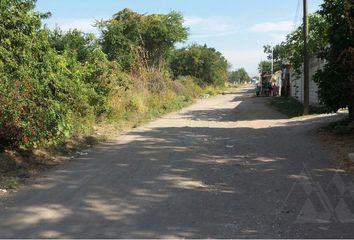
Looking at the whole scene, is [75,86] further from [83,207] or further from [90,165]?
[83,207]

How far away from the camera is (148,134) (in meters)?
15.3

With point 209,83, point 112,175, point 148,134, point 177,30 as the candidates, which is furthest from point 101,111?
point 209,83

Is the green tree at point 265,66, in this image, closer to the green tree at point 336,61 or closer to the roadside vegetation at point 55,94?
the roadside vegetation at point 55,94

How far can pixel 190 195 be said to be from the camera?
723cm

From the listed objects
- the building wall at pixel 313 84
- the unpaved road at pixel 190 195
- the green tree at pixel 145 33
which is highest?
the green tree at pixel 145 33

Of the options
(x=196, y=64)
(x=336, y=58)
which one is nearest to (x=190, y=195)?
(x=336, y=58)

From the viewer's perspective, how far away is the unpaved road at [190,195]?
5.64m

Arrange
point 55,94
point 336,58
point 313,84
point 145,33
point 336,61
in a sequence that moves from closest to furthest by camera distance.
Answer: point 55,94, point 336,61, point 336,58, point 313,84, point 145,33

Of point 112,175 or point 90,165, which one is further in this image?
point 90,165

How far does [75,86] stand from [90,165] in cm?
478

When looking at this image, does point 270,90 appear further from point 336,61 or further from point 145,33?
point 336,61

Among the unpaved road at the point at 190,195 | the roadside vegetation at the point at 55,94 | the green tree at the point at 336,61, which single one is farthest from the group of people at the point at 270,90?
the unpaved road at the point at 190,195

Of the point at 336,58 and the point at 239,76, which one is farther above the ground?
the point at 336,58

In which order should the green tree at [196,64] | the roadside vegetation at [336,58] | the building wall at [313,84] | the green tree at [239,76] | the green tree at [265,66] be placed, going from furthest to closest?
the green tree at [239,76], the green tree at [265,66], the green tree at [196,64], the building wall at [313,84], the roadside vegetation at [336,58]
